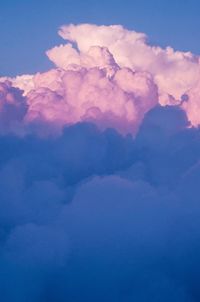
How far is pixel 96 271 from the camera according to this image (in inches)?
3388

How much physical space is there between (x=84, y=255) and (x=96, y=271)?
901 centimetres

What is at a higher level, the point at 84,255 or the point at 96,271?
the point at 84,255

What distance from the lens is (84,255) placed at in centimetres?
9025
